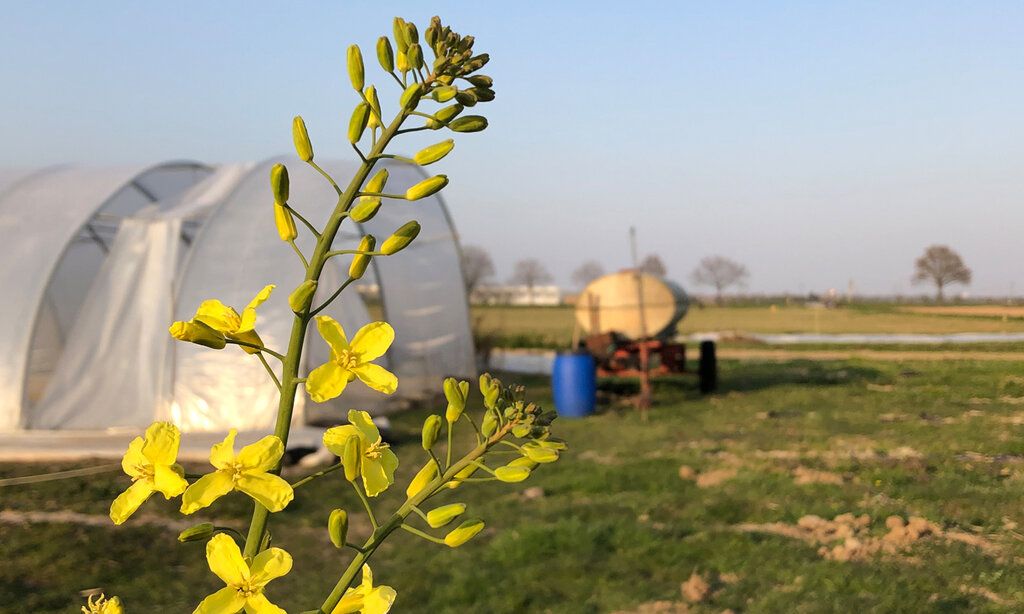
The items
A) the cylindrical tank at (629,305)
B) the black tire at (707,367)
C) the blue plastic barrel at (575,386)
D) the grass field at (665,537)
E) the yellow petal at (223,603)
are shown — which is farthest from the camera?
the black tire at (707,367)

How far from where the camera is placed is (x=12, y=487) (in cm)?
831

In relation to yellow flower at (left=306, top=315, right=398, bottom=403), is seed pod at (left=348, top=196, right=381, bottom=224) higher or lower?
higher

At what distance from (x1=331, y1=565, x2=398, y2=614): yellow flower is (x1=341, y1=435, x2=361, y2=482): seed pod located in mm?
134

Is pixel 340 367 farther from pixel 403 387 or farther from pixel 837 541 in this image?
pixel 403 387

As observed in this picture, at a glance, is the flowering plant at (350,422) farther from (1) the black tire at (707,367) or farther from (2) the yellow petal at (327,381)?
(1) the black tire at (707,367)

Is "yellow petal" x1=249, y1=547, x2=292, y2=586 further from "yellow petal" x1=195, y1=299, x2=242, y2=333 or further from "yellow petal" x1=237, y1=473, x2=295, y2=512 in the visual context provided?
"yellow petal" x1=195, y1=299, x2=242, y2=333

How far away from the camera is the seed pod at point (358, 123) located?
1173 millimetres

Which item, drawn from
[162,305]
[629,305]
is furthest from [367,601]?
[629,305]

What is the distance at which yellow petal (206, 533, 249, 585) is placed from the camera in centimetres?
100

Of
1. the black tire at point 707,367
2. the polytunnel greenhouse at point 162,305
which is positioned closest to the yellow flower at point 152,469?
the polytunnel greenhouse at point 162,305

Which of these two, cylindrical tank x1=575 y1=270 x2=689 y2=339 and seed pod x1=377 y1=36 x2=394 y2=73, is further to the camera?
cylindrical tank x1=575 y1=270 x2=689 y2=339

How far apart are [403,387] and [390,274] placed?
168 centimetres

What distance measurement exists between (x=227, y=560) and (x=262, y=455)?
13 centimetres

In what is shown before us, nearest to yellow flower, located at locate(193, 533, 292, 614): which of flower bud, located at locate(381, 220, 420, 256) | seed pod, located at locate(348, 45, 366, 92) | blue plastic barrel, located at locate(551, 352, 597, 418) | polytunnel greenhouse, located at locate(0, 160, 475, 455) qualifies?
flower bud, located at locate(381, 220, 420, 256)
